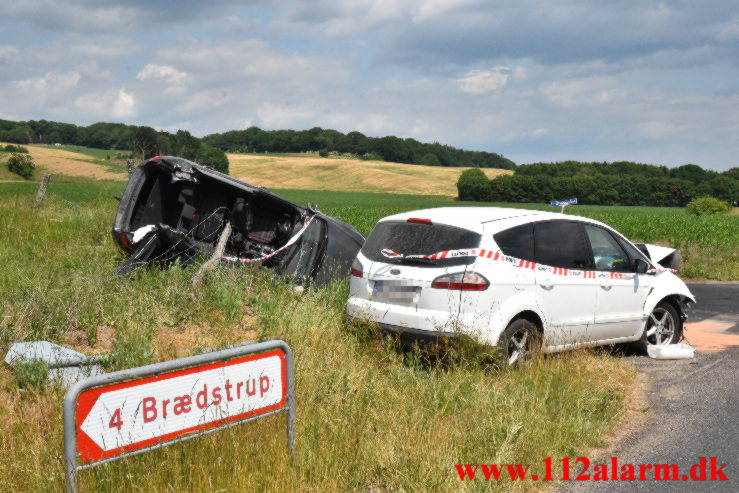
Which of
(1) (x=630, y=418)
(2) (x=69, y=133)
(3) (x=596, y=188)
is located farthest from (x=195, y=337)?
(2) (x=69, y=133)

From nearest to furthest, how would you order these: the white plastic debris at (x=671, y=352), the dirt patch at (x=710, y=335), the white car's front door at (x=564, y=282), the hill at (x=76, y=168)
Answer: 1. the white car's front door at (x=564, y=282)
2. the white plastic debris at (x=671, y=352)
3. the dirt patch at (x=710, y=335)
4. the hill at (x=76, y=168)

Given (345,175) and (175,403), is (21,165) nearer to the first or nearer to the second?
(345,175)

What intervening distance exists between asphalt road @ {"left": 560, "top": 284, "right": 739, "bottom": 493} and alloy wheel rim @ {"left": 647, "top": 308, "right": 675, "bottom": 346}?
14.9 inches

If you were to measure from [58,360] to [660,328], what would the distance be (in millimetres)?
6918

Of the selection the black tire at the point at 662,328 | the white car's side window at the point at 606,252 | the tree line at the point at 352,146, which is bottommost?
the black tire at the point at 662,328

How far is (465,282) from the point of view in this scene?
6449 millimetres

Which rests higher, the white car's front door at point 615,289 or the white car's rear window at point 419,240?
the white car's rear window at point 419,240

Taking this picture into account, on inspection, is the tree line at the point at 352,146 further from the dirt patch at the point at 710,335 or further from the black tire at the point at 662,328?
the black tire at the point at 662,328

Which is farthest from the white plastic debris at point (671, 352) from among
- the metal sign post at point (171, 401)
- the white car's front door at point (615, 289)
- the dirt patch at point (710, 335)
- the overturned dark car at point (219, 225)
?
the metal sign post at point (171, 401)

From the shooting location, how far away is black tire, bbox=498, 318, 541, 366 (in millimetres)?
6551

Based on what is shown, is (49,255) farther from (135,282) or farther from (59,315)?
(59,315)

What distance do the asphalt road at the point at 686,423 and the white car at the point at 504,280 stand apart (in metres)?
0.85

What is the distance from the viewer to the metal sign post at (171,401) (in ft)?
9.85

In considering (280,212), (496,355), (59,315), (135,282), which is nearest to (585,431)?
(496,355)
